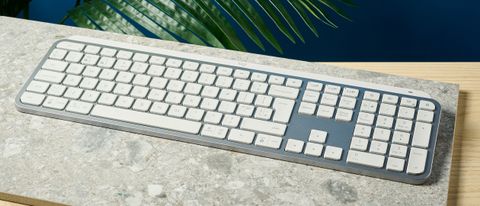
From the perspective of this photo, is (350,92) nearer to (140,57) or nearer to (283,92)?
(283,92)

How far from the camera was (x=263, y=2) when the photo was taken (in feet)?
3.34

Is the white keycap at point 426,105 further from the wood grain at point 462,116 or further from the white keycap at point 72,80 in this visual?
the white keycap at point 72,80

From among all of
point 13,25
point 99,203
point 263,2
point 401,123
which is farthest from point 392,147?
point 13,25

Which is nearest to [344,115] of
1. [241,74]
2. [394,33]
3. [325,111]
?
[325,111]

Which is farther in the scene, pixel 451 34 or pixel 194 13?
pixel 451 34

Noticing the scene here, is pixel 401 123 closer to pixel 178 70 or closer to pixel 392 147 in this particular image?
pixel 392 147

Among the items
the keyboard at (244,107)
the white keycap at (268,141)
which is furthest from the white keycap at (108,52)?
the white keycap at (268,141)

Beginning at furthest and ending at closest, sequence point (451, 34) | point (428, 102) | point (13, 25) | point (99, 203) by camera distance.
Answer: point (451, 34) → point (13, 25) → point (428, 102) → point (99, 203)

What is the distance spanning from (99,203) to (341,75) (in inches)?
12.1

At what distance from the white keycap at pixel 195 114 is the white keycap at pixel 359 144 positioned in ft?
0.49

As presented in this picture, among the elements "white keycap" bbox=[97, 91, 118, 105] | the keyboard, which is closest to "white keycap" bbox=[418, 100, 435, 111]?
the keyboard

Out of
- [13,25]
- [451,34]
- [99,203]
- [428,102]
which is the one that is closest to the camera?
[99,203]

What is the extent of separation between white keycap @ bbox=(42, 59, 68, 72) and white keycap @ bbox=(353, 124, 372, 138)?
0.32 m

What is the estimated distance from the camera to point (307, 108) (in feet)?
2.44
